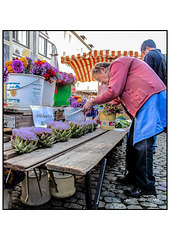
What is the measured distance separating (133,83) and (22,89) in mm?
1354

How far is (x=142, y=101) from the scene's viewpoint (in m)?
1.89

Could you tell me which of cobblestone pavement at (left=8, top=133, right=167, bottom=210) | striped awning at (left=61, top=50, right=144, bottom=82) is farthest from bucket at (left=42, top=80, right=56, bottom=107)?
striped awning at (left=61, top=50, right=144, bottom=82)

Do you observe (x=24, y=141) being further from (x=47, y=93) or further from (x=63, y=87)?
(x=63, y=87)

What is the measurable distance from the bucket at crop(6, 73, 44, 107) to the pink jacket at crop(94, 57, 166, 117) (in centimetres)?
95

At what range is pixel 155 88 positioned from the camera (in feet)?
6.14

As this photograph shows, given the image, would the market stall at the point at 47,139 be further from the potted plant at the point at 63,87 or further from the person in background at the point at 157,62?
the person in background at the point at 157,62

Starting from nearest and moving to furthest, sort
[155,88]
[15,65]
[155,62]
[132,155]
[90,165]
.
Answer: [90,165]
[155,88]
[132,155]
[15,65]
[155,62]

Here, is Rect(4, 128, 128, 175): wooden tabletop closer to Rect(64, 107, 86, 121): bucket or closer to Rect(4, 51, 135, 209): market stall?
Rect(4, 51, 135, 209): market stall

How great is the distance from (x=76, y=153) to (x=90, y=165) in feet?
1.04

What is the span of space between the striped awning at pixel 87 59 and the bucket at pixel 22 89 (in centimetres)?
326

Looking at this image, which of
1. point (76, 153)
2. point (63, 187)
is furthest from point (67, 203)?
point (76, 153)

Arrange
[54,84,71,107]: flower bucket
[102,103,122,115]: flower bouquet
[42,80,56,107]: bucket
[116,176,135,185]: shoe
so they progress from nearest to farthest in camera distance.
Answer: [116,176,135,185]: shoe → [42,80,56,107]: bucket → [102,103,122,115]: flower bouquet → [54,84,71,107]: flower bucket

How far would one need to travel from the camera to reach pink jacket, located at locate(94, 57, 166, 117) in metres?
1.88

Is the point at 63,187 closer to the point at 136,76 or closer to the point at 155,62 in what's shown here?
the point at 136,76
